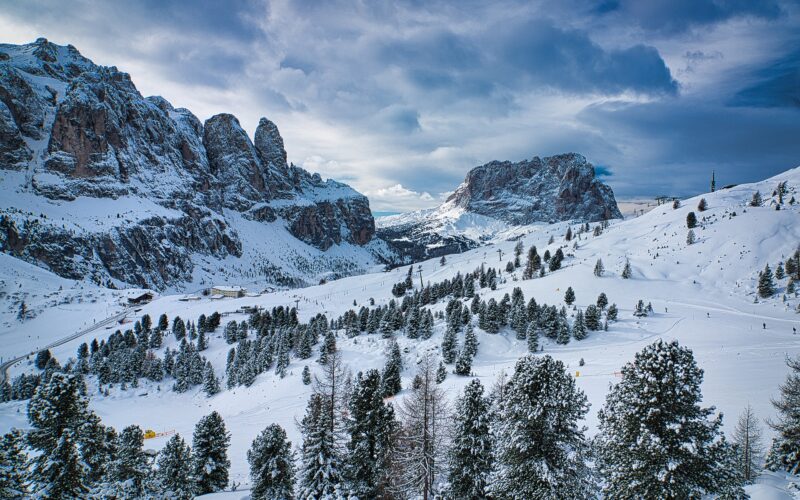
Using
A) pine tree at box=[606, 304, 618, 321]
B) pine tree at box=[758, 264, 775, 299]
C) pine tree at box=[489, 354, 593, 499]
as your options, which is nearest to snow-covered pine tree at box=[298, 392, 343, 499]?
pine tree at box=[489, 354, 593, 499]

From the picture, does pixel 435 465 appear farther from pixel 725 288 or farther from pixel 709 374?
pixel 725 288

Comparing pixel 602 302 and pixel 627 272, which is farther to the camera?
pixel 627 272

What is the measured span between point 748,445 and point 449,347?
41.4m

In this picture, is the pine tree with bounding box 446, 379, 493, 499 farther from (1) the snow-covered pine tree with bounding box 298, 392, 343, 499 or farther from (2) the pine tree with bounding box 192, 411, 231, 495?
(2) the pine tree with bounding box 192, 411, 231, 495

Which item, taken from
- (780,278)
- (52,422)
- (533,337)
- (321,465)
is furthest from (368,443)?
(780,278)

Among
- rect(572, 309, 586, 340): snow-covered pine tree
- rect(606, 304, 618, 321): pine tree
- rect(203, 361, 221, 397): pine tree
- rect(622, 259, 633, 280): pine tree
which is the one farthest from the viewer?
rect(622, 259, 633, 280): pine tree

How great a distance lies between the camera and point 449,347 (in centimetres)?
6462

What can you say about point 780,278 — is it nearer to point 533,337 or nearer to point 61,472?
point 533,337

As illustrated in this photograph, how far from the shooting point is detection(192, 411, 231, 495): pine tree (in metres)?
28.8

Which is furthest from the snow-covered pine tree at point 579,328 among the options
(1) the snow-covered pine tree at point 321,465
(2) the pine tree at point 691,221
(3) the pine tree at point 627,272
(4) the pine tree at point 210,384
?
(2) the pine tree at point 691,221

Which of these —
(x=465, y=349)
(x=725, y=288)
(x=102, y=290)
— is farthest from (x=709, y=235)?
(x=102, y=290)

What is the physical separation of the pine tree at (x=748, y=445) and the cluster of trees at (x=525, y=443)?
201 inches

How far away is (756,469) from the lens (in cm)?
2777

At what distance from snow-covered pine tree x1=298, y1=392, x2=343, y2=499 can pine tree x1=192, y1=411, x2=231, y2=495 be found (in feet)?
42.0
